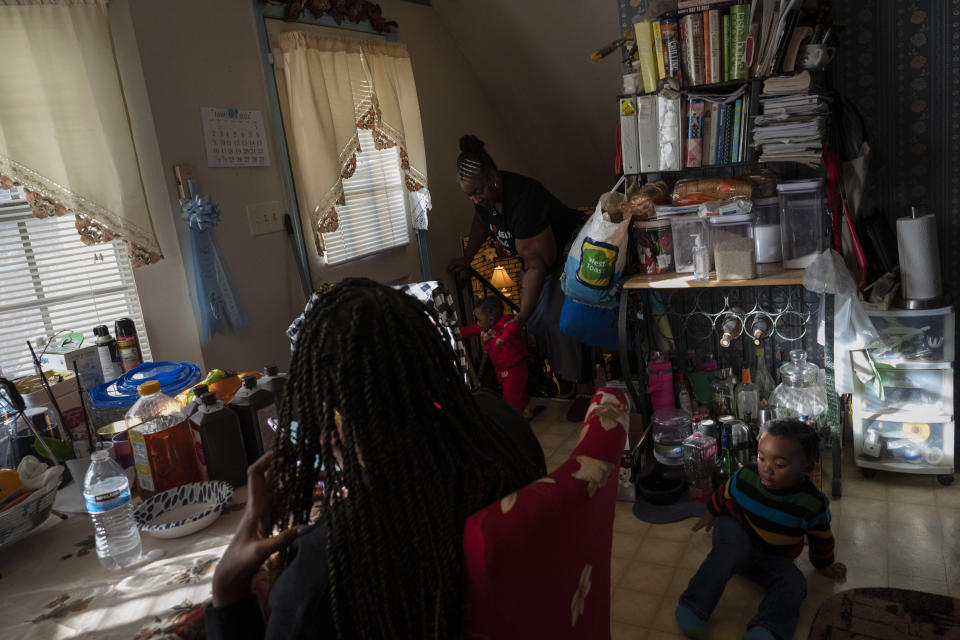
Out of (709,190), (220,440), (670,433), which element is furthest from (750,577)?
(220,440)

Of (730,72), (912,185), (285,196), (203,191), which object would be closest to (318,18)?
(285,196)

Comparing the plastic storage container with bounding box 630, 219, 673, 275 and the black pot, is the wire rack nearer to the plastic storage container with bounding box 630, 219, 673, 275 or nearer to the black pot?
the plastic storage container with bounding box 630, 219, 673, 275

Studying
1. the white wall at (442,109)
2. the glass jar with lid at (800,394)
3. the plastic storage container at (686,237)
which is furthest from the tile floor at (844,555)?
the white wall at (442,109)

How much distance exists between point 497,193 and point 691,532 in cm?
169

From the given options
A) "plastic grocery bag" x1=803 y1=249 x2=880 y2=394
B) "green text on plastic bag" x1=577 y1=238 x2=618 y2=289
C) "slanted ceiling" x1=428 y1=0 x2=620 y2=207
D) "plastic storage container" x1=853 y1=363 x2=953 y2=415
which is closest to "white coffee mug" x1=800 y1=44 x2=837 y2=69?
"plastic grocery bag" x1=803 y1=249 x2=880 y2=394

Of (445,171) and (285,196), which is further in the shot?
(445,171)

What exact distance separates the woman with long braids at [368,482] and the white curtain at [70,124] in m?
1.77

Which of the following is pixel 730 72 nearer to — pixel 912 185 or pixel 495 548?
pixel 912 185

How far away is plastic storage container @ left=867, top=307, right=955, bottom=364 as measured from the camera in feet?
8.31

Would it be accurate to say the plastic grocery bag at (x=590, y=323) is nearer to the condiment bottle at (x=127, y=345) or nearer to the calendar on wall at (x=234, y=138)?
the calendar on wall at (x=234, y=138)

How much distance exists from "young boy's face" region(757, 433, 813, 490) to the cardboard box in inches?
81.0

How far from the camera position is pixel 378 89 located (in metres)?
3.63

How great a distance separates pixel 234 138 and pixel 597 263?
5.15 ft

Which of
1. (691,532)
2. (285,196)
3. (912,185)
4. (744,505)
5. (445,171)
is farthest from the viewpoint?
(445,171)
